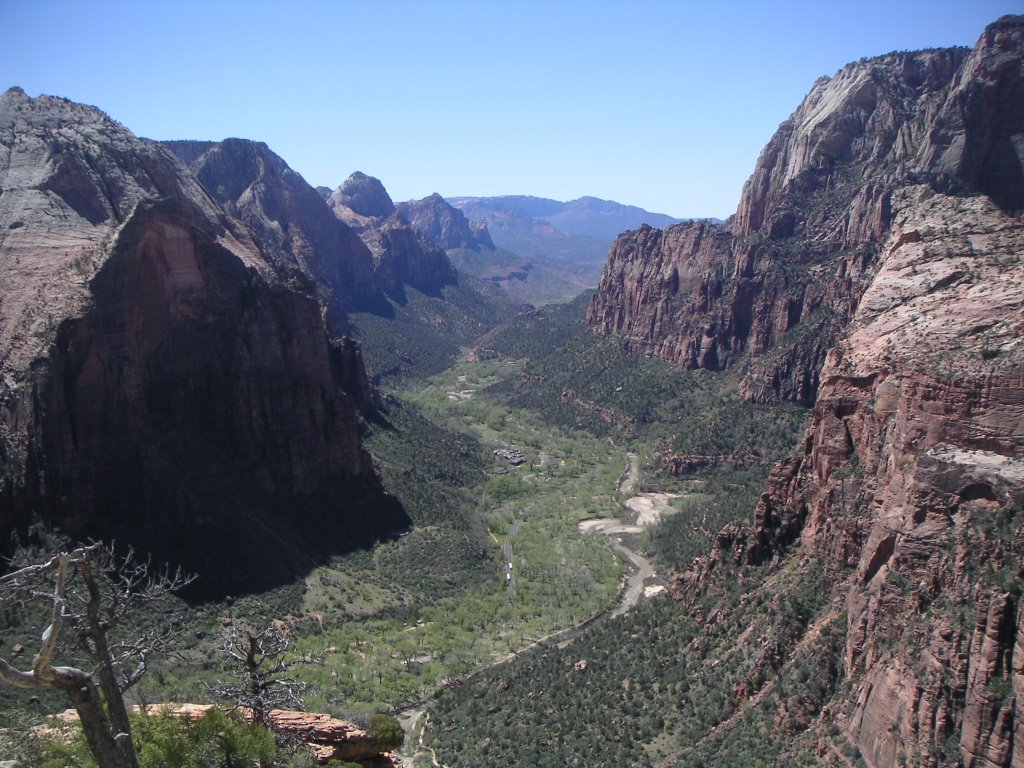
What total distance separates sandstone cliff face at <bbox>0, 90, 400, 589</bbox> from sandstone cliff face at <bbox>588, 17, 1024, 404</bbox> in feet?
196

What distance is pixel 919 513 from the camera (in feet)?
113

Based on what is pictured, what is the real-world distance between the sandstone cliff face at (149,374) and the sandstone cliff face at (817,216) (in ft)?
196

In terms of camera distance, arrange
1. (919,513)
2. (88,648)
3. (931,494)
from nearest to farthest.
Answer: (88,648) → (931,494) → (919,513)

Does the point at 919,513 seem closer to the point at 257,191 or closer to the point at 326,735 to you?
the point at 326,735

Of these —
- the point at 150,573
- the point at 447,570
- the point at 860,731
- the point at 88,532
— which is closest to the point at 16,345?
the point at 88,532

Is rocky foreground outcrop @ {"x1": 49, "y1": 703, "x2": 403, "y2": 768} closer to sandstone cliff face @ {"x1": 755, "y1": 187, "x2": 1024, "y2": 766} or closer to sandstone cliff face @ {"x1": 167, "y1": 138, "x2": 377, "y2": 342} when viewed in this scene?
sandstone cliff face @ {"x1": 755, "y1": 187, "x2": 1024, "y2": 766}

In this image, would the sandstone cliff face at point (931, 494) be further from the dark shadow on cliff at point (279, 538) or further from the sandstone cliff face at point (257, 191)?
the sandstone cliff face at point (257, 191)

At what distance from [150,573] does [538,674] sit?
29144 mm

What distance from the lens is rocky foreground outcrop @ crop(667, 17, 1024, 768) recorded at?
1166 inches

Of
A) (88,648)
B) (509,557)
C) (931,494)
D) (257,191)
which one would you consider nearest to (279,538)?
(509,557)

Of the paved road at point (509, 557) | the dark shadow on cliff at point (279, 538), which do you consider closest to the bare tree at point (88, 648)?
the dark shadow on cliff at point (279, 538)

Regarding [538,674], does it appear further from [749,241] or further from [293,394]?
[749,241]

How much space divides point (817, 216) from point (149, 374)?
9559cm

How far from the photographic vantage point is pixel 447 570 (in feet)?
244
